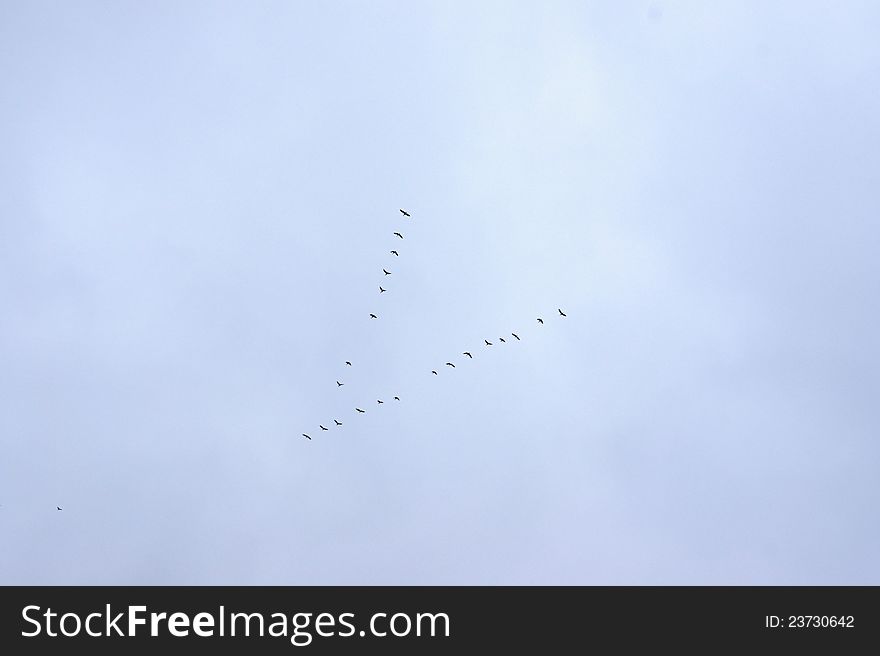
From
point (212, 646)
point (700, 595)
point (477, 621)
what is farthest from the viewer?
point (700, 595)

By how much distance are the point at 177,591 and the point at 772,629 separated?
74.3 metres

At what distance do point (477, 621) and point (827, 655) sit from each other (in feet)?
144

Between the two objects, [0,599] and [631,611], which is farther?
[631,611]

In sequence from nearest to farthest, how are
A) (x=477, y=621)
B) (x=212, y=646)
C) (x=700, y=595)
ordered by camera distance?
(x=212, y=646)
(x=477, y=621)
(x=700, y=595)

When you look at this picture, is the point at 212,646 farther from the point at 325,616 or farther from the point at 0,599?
the point at 0,599

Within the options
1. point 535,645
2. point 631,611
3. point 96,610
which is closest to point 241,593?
point 96,610

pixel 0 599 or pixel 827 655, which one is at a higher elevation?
pixel 0 599

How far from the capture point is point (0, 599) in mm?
118438

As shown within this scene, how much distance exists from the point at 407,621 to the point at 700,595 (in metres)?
42.3

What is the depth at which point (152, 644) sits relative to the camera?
115125 mm

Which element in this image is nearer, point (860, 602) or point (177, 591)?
point (177, 591)

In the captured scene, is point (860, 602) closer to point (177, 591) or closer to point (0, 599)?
point (177, 591)

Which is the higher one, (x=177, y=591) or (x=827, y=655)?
(x=177, y=591)

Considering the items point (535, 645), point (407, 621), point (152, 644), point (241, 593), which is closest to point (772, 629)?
point (535, 645)
